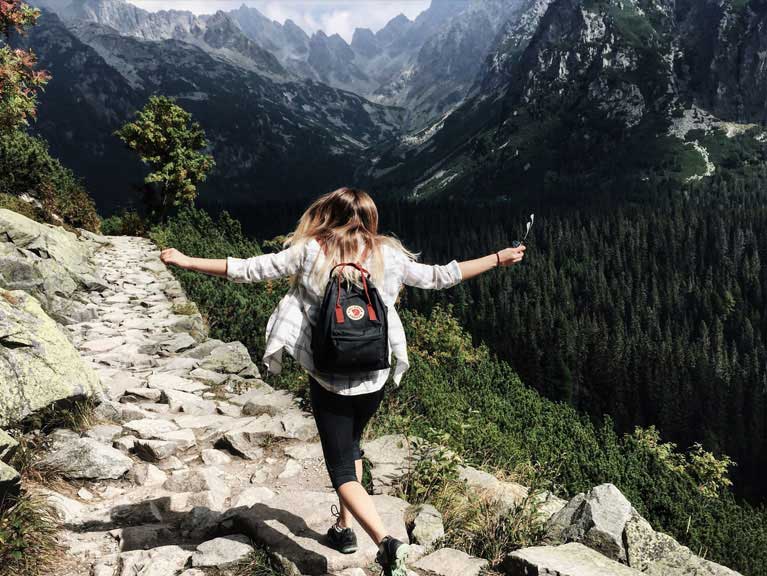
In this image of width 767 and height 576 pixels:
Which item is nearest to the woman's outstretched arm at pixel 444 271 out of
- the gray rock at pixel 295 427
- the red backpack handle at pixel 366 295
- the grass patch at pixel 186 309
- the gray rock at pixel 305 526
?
the red backpack handle at pixel 366 295

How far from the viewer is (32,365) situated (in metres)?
6.66

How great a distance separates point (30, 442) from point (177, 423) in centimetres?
209

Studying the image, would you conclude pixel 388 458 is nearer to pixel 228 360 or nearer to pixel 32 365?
pixel 32 365

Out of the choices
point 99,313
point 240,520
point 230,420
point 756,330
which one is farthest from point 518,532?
point 756,330

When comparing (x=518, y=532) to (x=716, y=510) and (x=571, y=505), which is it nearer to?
(x=571, y=505)

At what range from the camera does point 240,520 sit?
5.31 meters

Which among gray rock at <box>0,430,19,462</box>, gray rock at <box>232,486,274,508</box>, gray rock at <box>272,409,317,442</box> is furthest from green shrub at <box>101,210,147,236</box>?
gray rock at <box>232,486,274,508</box>

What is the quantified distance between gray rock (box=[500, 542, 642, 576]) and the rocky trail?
0.02 meters

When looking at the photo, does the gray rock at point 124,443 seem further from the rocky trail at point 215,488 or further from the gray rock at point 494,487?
the gray rock at point 494,487

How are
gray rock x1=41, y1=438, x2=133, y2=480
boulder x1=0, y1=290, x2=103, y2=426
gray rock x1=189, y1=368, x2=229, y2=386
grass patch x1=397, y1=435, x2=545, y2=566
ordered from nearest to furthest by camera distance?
1. grass patch x1=397, y1=435, x2=545, y2=566
2. gray rock x1=41, y1=438, x2=133, y2=480
3. boulder x1=0, y1=290, x2=103, y2=426
4. gray rock x1=189, y1=368, x2=229, y2=386

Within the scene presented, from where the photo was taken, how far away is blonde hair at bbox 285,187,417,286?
4.23m

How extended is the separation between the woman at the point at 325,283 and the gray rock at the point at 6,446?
2.79 meters

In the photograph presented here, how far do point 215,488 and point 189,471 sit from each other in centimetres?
52

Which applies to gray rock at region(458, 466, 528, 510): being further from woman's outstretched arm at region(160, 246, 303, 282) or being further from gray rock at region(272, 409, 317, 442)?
woman's outstretched arm at region(160, 246, 303, 282)
